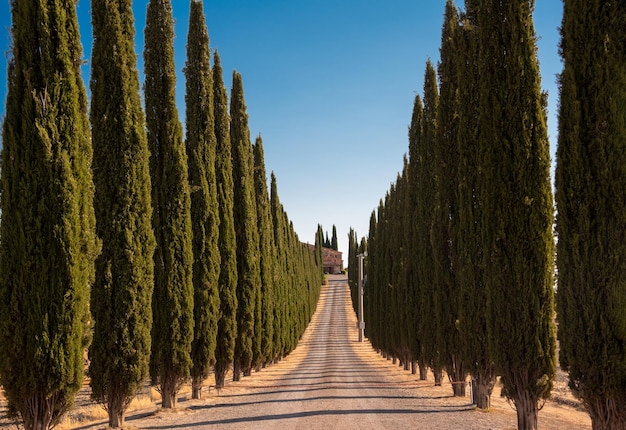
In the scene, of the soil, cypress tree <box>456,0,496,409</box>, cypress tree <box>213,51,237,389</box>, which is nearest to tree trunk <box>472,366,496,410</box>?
cypress tree <box>456,0,496,409</box>

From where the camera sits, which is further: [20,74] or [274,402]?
[274,402]

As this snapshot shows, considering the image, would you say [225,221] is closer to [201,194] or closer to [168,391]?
[201,194]

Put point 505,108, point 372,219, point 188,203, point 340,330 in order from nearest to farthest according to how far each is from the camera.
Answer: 1. point 505,108
2. point 188,203
3. point 372,219
4. point 340,330

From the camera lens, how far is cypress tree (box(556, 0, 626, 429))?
23.2ft

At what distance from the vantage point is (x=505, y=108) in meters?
9.95

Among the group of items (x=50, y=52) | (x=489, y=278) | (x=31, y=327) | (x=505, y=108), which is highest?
(x=50, y=52)

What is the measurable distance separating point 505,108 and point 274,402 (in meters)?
9.72

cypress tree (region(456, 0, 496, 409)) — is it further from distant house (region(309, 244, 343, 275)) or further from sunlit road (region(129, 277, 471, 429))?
distant house (region(309, 244, 343, 275))

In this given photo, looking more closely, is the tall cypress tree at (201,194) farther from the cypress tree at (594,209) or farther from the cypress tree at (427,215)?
the cypress tree at (594,209)

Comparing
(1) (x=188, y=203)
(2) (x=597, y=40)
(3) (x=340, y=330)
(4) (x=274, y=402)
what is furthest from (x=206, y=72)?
(3) (x=340, y=330)

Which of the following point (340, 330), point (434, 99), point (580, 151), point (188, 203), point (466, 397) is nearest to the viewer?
point (580, 151)

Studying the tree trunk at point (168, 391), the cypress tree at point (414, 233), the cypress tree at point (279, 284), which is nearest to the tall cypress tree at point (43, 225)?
the tree trunk at point (168, 391)

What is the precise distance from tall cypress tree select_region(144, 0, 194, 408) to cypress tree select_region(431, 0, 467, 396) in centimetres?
701

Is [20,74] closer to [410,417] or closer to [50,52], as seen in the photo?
[50,52]
